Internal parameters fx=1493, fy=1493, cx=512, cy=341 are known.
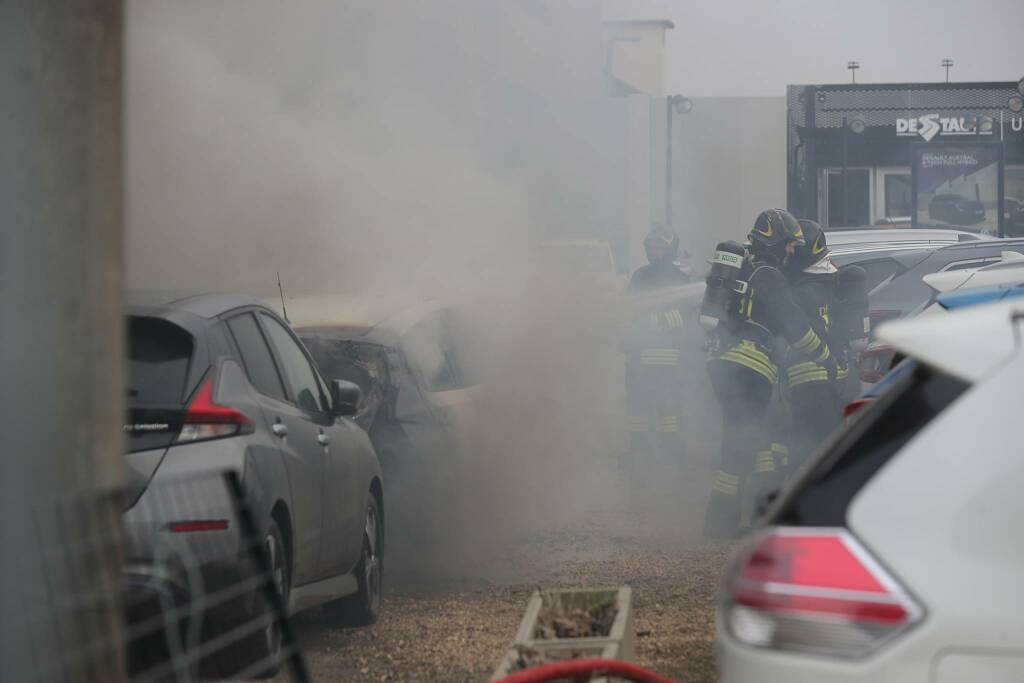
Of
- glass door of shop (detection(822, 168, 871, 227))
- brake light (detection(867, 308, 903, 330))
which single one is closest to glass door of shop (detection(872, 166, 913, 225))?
glass door of shop (detection(822, 168, 871, 227))

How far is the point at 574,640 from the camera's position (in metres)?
4.68

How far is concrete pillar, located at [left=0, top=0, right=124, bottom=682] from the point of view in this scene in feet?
7.77

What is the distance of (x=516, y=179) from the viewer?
52.9 ft

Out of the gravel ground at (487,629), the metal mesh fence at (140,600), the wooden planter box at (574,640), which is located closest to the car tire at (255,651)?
the metal mesh fence at (140,600)

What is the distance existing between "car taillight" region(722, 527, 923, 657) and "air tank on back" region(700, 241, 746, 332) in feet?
20.1

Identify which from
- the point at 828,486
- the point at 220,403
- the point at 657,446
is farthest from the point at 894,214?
the point at 828,486

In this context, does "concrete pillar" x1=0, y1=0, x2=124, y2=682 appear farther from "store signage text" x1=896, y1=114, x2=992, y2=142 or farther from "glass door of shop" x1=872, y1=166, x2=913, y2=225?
"glass door of shop" x1=872, y1=166, x2=913, y2=225

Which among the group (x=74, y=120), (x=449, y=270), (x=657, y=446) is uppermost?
(x=74, y=120)

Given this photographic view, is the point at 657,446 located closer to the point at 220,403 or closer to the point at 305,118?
the point at 305,118

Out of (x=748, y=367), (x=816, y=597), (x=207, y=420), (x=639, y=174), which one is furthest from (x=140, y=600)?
(x=639, y=174)

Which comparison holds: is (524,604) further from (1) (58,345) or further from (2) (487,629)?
(1) (58,345)

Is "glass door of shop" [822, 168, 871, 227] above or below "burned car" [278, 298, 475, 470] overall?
above

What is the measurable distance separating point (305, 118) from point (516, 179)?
268 cm

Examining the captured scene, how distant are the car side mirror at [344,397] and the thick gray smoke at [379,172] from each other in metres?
4.32
